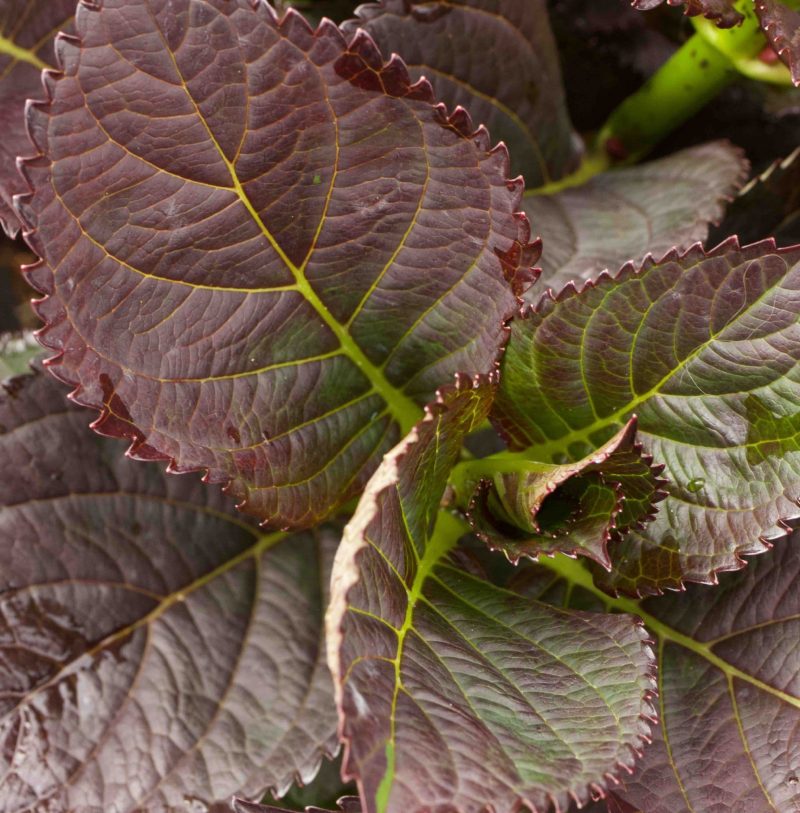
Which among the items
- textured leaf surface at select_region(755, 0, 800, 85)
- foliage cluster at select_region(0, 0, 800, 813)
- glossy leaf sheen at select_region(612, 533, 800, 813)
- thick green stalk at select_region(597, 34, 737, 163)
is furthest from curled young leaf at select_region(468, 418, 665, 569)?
thick green stalk at select_region(597, 34, 737, 163)

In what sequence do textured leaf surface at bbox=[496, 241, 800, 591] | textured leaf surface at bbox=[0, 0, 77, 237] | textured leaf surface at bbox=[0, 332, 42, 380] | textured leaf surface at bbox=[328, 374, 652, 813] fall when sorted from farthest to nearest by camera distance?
textured leaf surface at bbox=[0, 332, 42, 380] → textured leaf surface at bbox=[0, 0, 77, 237] → textured leaf surface at bbox=[496, 241, 800, 591] → textured leaf surface at bbox=[328, 374, 652, 813]

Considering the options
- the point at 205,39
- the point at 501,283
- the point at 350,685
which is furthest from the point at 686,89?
the point at 350,685

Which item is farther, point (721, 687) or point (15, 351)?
point (15, 351)

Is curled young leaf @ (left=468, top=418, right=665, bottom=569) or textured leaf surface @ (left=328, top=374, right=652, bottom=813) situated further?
curled young leaf @ (left=468, top=418, right=665, bottom=569)

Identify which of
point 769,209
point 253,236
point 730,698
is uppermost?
point 769,209

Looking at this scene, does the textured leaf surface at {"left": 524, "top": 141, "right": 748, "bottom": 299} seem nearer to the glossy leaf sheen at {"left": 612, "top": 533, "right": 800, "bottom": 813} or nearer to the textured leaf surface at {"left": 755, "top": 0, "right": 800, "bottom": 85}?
the textured leaf surface at {"left": 755, "top": 0, "right": 800, "bottom": 85}

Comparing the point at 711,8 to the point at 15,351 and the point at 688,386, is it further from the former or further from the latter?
the point at 15,351

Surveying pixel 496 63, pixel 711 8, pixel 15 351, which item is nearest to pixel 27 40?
pixel 15 351

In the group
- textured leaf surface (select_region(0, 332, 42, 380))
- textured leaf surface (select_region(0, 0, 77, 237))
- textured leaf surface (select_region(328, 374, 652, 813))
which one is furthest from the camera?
textured leaf surface (select_region(0, 332, 42, 380))
